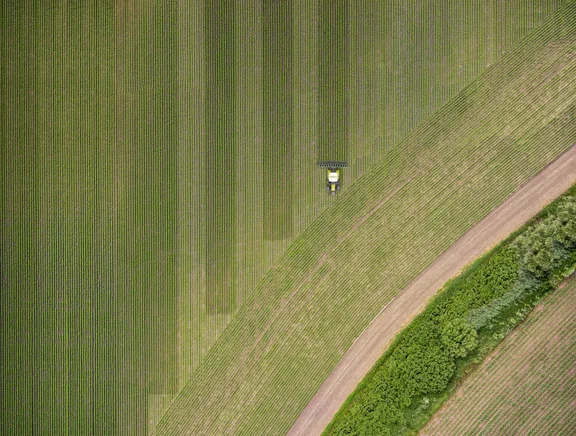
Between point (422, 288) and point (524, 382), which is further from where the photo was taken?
point (422, 288)

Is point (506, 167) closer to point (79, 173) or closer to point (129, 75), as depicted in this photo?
point (129, 75)

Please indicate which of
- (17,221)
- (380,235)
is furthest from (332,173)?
(17,221)

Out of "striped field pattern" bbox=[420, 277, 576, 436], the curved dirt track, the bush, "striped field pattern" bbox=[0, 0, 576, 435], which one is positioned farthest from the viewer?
"striped field pattern" bbox=[0, 0, 576, 435]

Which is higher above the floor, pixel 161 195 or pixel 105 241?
pixel 161 195

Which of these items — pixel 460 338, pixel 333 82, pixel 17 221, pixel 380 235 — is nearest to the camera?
pixel 460 338

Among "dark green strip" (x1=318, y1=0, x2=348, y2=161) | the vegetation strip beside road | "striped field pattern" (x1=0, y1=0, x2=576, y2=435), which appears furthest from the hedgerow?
"dark green strip" (x1=318, y1=0, x2=348, y2=161)

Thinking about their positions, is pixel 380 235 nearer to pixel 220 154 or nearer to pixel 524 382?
A: pixel 220 154

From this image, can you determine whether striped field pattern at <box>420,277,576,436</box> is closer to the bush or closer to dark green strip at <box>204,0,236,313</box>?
the bush
